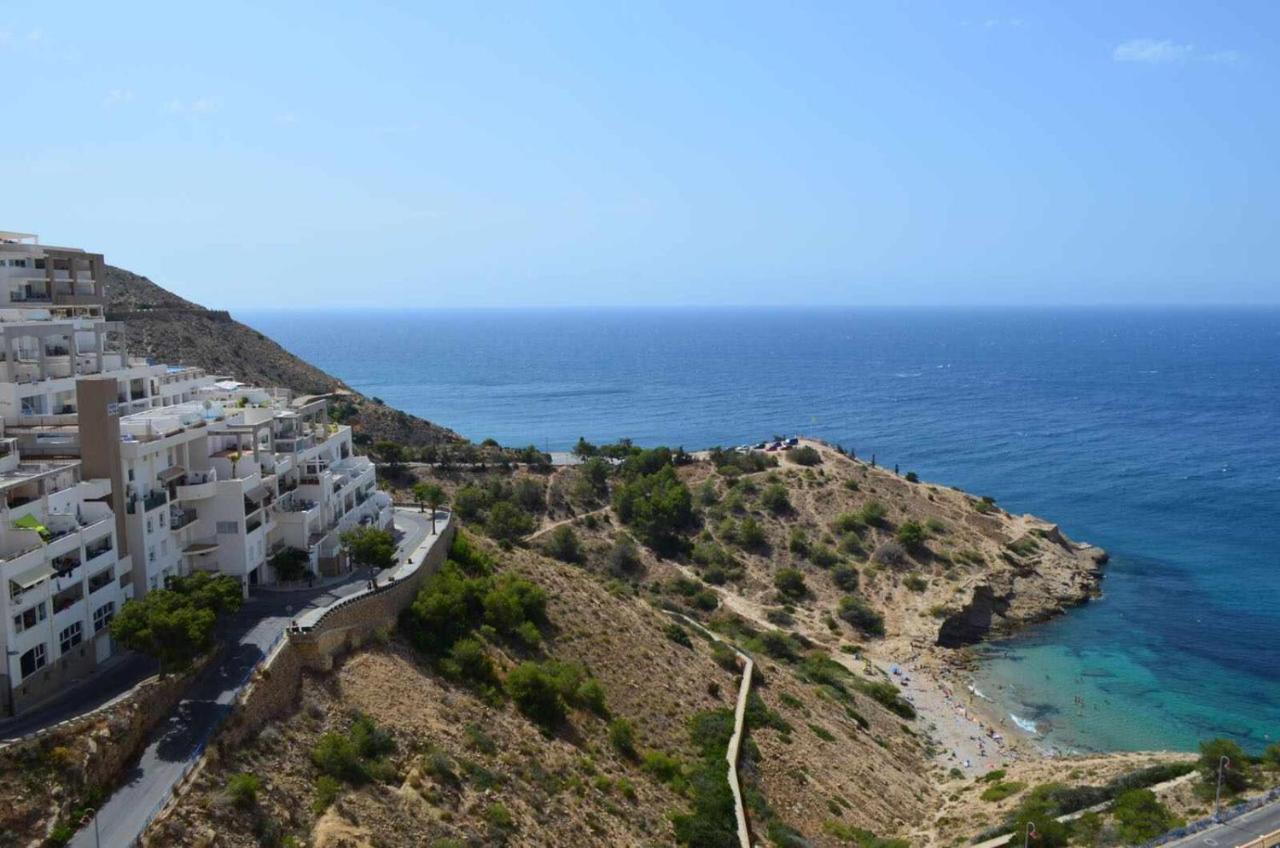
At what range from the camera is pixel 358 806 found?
23.7 m

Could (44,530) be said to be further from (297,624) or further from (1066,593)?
(1066,593)

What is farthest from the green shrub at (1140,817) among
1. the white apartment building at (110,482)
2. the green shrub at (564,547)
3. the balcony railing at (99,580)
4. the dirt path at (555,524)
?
the dirt path at (555,524)

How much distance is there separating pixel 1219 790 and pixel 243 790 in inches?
1013

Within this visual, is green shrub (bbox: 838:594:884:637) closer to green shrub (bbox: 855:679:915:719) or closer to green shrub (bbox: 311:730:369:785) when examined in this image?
green shrub (bbox: 855:679:915:719)

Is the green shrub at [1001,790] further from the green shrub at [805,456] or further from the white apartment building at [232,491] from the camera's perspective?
the green shrub at [805,456]

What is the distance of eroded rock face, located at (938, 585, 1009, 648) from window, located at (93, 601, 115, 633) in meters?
43.2

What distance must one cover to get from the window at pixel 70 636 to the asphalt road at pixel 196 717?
10.3ft

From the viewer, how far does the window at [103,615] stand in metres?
26.8

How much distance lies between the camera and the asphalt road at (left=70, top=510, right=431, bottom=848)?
2058 cm

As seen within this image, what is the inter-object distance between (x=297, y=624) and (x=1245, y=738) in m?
39.9

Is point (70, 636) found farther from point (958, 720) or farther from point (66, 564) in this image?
point (958, 720)

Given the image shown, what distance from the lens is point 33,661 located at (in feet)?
80.0

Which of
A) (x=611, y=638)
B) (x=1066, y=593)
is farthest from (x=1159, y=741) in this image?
(x=611, y=638)

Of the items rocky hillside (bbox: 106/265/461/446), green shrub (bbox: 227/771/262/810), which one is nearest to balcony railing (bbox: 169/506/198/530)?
green shrub (bbox: 227/771/262/810)
